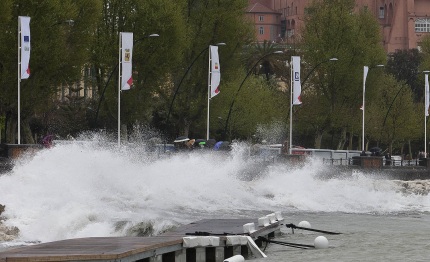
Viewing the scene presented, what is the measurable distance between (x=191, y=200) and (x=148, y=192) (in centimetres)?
166

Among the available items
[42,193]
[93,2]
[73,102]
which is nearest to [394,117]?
[73,102]

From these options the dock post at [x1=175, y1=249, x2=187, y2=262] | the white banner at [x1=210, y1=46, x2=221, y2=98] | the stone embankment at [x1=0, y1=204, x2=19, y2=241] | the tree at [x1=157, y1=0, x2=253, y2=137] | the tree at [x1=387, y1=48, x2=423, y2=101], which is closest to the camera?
the dock post at [x1=175, y1=249, x2=187, y2=262]

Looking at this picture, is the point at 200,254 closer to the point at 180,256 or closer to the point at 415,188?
the point at 180,256

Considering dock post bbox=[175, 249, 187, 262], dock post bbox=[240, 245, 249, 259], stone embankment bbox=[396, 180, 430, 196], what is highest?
dock post bbox=[175, 249, 187, 262]

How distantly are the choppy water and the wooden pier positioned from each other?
36.6 inches

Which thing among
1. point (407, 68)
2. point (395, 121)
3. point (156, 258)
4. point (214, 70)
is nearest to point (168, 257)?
point (156, 258)

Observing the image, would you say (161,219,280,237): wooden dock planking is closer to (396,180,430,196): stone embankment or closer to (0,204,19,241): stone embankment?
(0,204,19,241): stone embankment

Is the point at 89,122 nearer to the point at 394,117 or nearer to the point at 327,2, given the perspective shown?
the point at 327,2

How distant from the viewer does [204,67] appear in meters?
90.4

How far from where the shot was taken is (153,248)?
24.1m

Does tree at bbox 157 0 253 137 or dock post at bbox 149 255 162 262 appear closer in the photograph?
dock post at bbox 149 255 162 262

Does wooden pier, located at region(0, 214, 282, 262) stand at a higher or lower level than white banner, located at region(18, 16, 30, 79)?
lower

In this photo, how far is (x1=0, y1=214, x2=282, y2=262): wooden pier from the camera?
22328 mm

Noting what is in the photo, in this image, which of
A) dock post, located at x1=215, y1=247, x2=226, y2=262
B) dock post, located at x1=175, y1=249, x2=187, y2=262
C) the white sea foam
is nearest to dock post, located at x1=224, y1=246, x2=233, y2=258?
dock post, located at x1=215, y1=247, x2=226, y2=262
